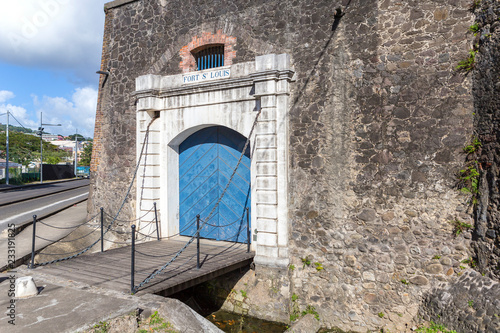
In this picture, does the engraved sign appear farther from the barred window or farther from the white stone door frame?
the barred window

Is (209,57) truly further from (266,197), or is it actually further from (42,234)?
(42,234)

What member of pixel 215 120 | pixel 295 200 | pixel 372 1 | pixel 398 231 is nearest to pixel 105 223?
pixel 215 120

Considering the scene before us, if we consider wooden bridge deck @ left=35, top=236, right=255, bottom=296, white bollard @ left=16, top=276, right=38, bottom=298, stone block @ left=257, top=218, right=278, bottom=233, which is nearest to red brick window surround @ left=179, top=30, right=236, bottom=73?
stone block @ left=257, top=218, right=278, bottom=233

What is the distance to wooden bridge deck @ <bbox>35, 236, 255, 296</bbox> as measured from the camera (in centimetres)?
599

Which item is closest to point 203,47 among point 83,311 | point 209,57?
point 209,57

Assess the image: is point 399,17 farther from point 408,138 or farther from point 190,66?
point 190,66

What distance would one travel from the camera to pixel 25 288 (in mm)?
5359

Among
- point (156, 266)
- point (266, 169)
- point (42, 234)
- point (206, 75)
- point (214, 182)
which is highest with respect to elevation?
point (206, 75)

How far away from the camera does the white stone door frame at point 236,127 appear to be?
7539 mm

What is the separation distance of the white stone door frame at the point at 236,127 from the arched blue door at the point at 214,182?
0.78 feet

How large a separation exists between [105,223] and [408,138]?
292 inches

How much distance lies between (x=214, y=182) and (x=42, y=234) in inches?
175

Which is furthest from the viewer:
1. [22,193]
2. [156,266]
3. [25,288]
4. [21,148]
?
[21,148]

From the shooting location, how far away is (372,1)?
22.5ft
